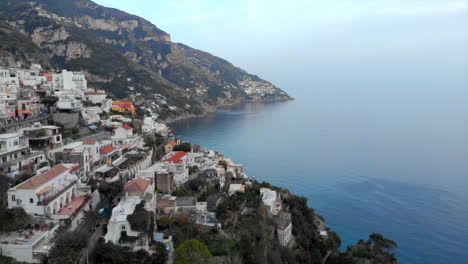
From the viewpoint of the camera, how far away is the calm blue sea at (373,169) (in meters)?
21.6

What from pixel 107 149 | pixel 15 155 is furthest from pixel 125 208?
pixel 107 149

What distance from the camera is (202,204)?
13812mm

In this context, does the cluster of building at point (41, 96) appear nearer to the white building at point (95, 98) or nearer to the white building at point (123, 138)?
the white building at point (95, 98)

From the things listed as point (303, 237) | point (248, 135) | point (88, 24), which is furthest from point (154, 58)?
point (303, 237)

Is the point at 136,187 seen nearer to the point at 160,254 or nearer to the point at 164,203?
the point at 164,203

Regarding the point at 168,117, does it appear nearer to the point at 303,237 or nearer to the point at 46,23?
the point at 46,23

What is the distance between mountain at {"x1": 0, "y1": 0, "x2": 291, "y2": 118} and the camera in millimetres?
48719

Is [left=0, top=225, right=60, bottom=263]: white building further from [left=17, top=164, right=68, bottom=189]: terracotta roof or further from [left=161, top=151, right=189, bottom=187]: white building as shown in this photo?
[left=161, top=151, right=189, bottom=187]: white building

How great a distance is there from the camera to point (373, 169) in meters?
33.4

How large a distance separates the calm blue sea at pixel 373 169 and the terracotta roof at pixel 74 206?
14472 mm

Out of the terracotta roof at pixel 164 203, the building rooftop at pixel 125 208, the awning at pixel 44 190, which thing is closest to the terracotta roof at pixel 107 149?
the terracotta roof at pixel 164 203

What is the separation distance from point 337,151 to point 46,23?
147 ft

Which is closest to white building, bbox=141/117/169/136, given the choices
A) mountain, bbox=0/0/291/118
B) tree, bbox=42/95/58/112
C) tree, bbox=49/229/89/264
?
tree, bbox=42/95/58/112

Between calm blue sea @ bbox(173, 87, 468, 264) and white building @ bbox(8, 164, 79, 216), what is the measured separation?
15263mm
